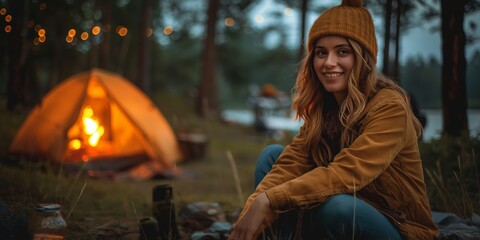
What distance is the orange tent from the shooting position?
21.8ft

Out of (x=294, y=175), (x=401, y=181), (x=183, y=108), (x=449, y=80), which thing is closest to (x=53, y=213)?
(x=294, y=175)

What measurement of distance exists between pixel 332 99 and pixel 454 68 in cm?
257

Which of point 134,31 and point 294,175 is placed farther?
point 134,31

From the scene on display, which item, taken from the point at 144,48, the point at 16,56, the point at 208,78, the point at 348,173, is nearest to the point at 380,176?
the point at 348,173

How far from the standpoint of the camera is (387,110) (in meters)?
2.21

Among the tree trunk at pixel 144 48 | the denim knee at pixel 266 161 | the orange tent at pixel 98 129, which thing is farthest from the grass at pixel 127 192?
the tree trunk at pixel 144 48

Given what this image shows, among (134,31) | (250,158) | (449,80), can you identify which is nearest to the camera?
(449,80)

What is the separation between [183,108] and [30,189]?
47.5ft

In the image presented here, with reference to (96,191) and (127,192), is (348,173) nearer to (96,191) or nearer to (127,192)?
(96,191)

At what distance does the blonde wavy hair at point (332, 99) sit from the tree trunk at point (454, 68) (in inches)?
95.4

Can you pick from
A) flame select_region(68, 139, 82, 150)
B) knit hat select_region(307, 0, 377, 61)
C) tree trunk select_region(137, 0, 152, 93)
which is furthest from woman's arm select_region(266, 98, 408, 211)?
A: tree trunk select_region(137, 0, 152, 93)

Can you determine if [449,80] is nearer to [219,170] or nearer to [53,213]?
[53,213]

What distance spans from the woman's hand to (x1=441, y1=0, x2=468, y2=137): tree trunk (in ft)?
10.1

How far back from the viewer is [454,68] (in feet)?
15.2
